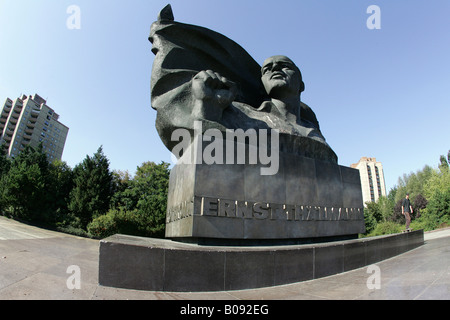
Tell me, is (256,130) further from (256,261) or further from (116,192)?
(116,192)

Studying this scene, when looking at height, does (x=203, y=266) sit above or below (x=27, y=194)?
below

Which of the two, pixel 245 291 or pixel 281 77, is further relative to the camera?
pixel 281 77

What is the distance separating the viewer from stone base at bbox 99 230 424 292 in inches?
145

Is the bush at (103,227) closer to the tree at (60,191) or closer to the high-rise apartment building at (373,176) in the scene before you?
the tree at (60,191)

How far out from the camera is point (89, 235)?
28.8m

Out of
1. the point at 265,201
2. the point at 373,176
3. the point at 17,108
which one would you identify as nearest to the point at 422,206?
the point at 265,201

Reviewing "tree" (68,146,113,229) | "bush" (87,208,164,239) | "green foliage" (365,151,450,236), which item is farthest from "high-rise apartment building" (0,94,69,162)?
"green foliage" (365,151,450,236)

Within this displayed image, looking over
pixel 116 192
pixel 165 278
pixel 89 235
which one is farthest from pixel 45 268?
pixel 116 192

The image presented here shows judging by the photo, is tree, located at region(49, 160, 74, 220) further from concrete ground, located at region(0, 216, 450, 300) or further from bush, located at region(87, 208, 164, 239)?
concrete ground, located at region(0, 216, 450, 300)

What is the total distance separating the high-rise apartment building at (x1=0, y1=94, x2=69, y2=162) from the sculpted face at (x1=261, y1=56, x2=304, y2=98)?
9797 centimetres

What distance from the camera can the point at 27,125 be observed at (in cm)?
8938

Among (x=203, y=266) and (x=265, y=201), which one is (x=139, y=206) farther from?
(x=203, y=266)

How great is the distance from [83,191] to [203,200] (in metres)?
35.0

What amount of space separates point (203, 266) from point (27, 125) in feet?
364
